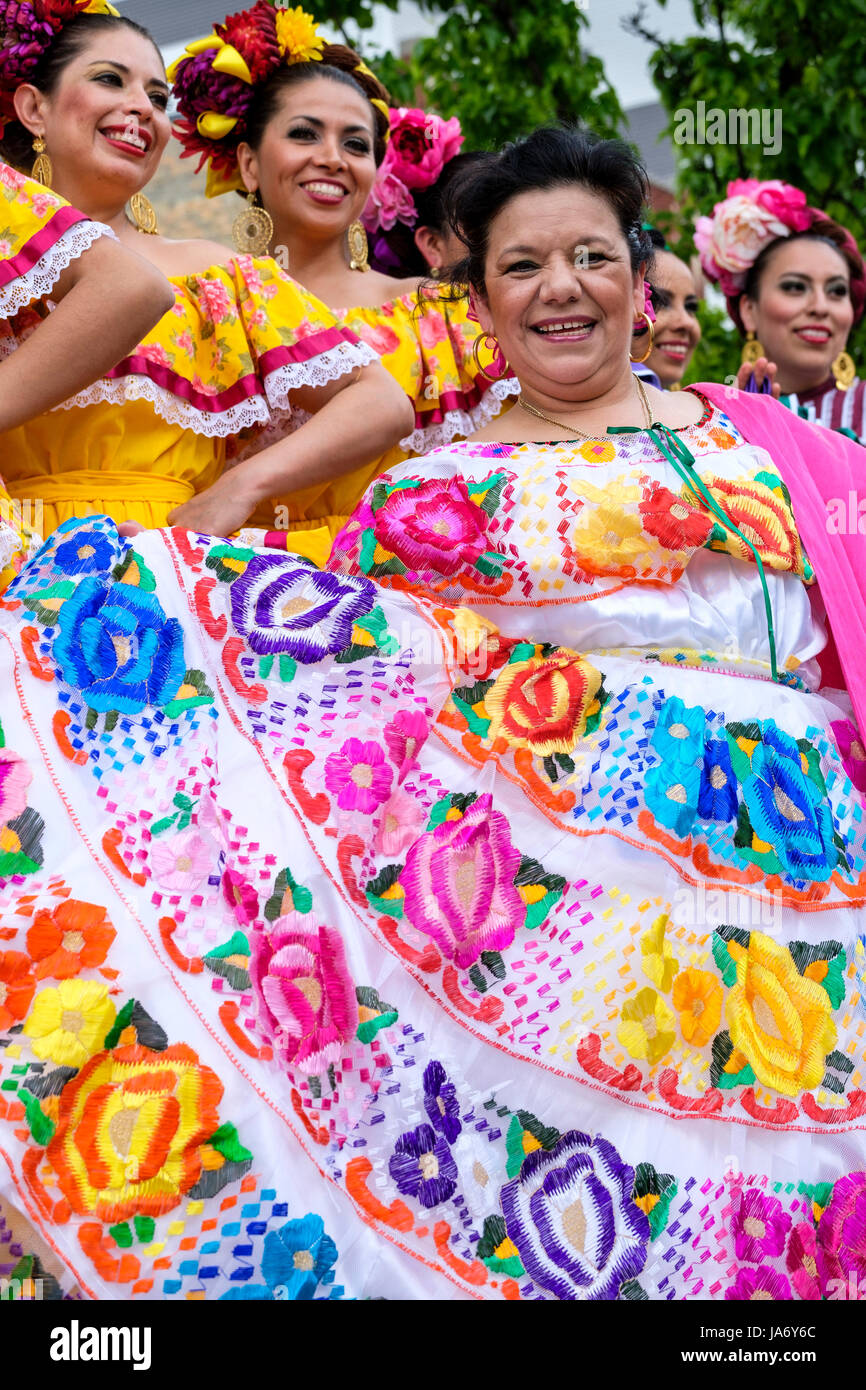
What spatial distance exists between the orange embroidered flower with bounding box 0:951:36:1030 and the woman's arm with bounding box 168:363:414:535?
1.15 metres

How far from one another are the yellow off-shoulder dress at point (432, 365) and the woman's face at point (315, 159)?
253 mm

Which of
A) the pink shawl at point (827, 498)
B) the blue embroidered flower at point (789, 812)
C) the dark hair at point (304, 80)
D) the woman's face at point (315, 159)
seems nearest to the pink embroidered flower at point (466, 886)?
the blue embroidered flower at point (789, 812)

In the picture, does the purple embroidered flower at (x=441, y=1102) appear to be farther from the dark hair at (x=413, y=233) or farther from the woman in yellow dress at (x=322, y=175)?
the dark hair at (x=413, y=233)

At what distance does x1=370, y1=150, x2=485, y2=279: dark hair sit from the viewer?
4.08 metres

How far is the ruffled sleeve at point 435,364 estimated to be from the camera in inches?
137

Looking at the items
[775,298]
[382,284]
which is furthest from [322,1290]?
[775,298]

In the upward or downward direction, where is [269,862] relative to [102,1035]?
upward

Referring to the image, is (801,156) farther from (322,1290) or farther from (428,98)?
(322,1290)

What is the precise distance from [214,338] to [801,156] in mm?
4154

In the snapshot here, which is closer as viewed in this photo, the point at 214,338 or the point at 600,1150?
the point at 600,1150

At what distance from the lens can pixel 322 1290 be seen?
1717mm

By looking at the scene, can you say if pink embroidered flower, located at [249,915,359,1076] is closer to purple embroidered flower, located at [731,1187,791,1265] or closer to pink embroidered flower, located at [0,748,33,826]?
pink embroidered flower, located at [0,748,33,826]

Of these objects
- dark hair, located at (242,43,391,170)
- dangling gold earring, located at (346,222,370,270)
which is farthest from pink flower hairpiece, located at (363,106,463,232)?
dangling gold earring, located at (346,222,370,270)

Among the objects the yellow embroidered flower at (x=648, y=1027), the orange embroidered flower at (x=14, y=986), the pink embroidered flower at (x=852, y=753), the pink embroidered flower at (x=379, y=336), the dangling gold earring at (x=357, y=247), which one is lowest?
the yellow embroidered flower at (x=648, y=1027)
